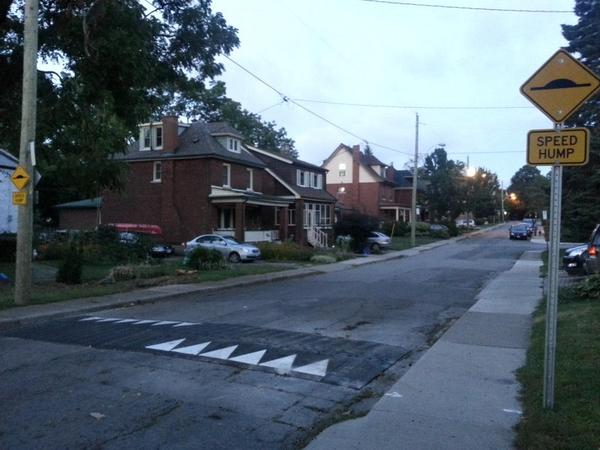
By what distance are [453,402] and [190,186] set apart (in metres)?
30.3

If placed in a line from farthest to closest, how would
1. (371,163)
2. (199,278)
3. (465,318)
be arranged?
(371,163) → (199,278) → (465,318)

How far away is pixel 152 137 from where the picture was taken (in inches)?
1446

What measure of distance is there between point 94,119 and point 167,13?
3.92 m

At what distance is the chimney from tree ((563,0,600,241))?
22.3 m

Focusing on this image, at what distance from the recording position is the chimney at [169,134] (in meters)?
35.8

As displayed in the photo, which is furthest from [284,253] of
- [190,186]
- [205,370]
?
[205,370]

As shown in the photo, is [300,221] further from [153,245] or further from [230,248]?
[153,245]

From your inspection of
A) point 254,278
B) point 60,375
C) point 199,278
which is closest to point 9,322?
point 60,375

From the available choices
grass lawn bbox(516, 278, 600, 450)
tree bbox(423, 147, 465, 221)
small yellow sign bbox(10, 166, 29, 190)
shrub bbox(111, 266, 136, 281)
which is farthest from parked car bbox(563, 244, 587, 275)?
tree bbox(423, 147, 465, 221)

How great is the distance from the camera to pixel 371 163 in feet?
222

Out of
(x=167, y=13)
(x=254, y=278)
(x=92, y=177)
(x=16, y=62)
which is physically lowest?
(x=254, y=278)

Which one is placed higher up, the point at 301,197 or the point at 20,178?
the point at 301,197

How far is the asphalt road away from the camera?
17.1 feet

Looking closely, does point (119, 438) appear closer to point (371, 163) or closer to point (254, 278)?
point (254, 278)
